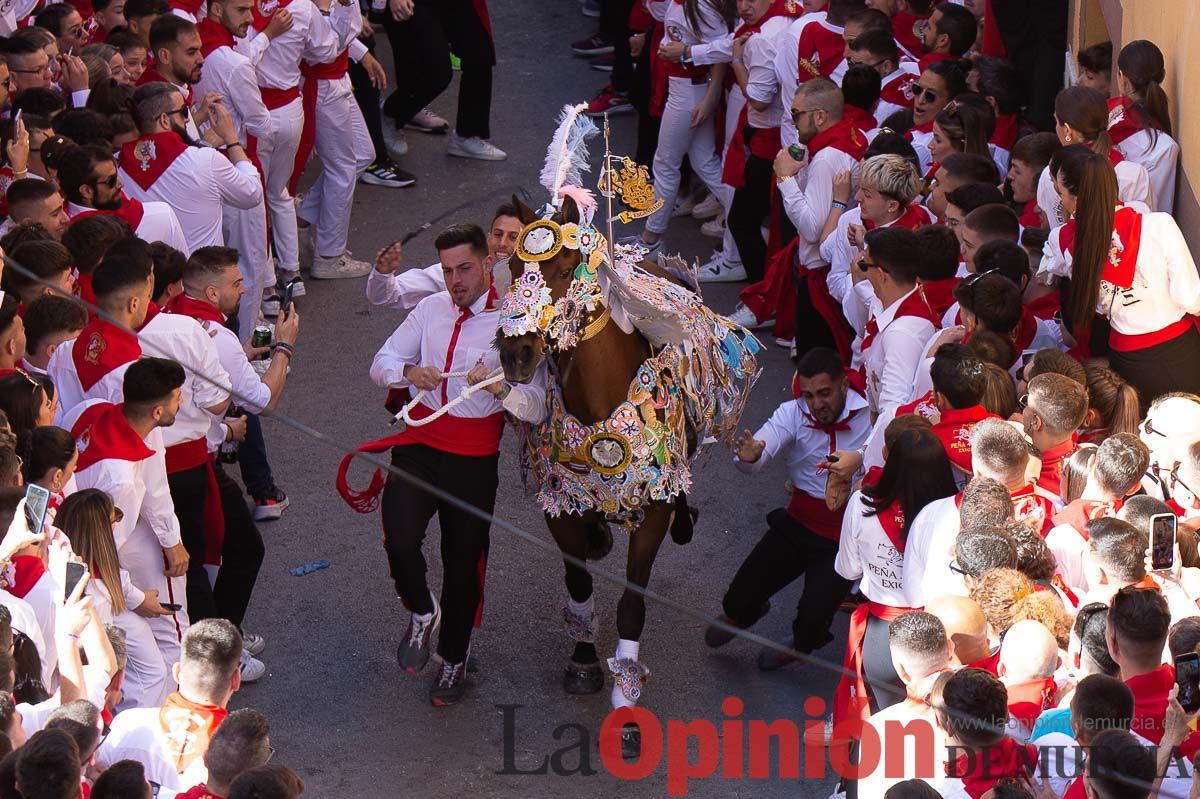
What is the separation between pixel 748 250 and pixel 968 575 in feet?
16.4

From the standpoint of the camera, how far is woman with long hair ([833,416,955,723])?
518 cm

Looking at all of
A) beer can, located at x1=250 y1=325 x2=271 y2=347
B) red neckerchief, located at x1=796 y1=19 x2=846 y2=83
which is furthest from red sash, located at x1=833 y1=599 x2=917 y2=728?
red neckerchief, located at x1=796 y1=19 x2=846 y2=83

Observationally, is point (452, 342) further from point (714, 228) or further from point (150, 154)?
point (714, 228)

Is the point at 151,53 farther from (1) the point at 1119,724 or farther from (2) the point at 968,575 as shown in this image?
(1) the point at 1119,724

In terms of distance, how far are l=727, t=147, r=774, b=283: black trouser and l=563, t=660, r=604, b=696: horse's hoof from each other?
362 cm

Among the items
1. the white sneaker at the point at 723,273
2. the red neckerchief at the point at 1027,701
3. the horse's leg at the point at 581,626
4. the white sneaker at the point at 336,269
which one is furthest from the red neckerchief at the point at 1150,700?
the white sneaker at the point at 336,269

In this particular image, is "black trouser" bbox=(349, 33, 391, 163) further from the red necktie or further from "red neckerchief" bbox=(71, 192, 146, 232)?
the red necktie

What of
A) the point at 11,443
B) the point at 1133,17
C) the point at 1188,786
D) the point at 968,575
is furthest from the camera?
the point at 1133,17

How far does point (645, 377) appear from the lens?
591 centimetres

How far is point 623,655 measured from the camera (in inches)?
243

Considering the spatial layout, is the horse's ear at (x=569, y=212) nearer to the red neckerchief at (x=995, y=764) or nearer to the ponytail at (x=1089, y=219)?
the ponytail at (x=1089, y=219)

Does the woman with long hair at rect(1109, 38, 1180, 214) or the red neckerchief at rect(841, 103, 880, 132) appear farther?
the red neckerchief at rect(841, 103, 880, 132)

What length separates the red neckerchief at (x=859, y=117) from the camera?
8109 millimetres

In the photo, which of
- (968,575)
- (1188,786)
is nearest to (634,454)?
(968,575)
